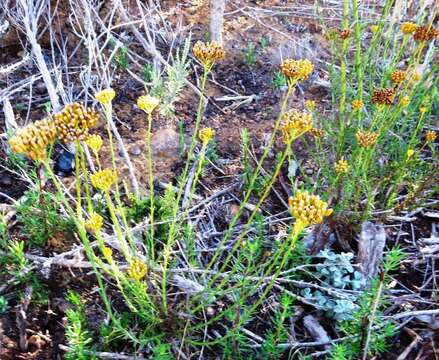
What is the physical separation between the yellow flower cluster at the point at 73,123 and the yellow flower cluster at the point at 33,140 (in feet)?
0.14

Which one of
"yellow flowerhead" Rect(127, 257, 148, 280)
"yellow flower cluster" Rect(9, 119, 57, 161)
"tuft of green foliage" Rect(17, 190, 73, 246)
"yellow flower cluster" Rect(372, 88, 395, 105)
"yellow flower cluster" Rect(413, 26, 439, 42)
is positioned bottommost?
"tuft of green foliage" Rect(17, 190, 73, 246)

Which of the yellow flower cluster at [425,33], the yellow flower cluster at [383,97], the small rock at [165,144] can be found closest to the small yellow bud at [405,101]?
the yellow flower cluster at [383,97]

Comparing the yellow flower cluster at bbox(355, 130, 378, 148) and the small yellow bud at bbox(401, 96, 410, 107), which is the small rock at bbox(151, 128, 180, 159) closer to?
the yellow flower cluster at bbox(355, 130, 378, 148)

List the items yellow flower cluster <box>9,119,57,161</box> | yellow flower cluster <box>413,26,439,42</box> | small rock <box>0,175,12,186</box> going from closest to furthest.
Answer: yellow flower cluster <box>9,119,57,161</box> → yellow flower cluster <box>413,26,439,42</box> → small rock <box>0,175,12,186</box>

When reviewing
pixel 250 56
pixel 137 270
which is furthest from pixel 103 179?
pixel 250 56

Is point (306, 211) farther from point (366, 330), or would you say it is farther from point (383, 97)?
point (383, 97)

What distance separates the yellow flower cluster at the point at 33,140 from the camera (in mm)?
1414

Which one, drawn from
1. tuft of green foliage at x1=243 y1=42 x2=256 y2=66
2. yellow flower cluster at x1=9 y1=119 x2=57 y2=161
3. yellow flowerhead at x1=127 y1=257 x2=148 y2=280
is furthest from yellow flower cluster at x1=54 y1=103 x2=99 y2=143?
tuft of green foliage at x1=243 y1=42 x2=256 y2=66

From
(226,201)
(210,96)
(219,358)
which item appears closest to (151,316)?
(219,358)

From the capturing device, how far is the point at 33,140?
1422 mm

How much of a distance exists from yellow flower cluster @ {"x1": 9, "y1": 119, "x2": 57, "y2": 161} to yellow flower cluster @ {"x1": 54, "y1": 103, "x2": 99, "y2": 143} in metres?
0.04

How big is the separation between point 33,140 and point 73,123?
16cm

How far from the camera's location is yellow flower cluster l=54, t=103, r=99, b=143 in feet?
5.04

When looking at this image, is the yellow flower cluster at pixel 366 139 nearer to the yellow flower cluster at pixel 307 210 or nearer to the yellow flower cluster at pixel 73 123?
the yellow flower cluster at pixel 307 210
